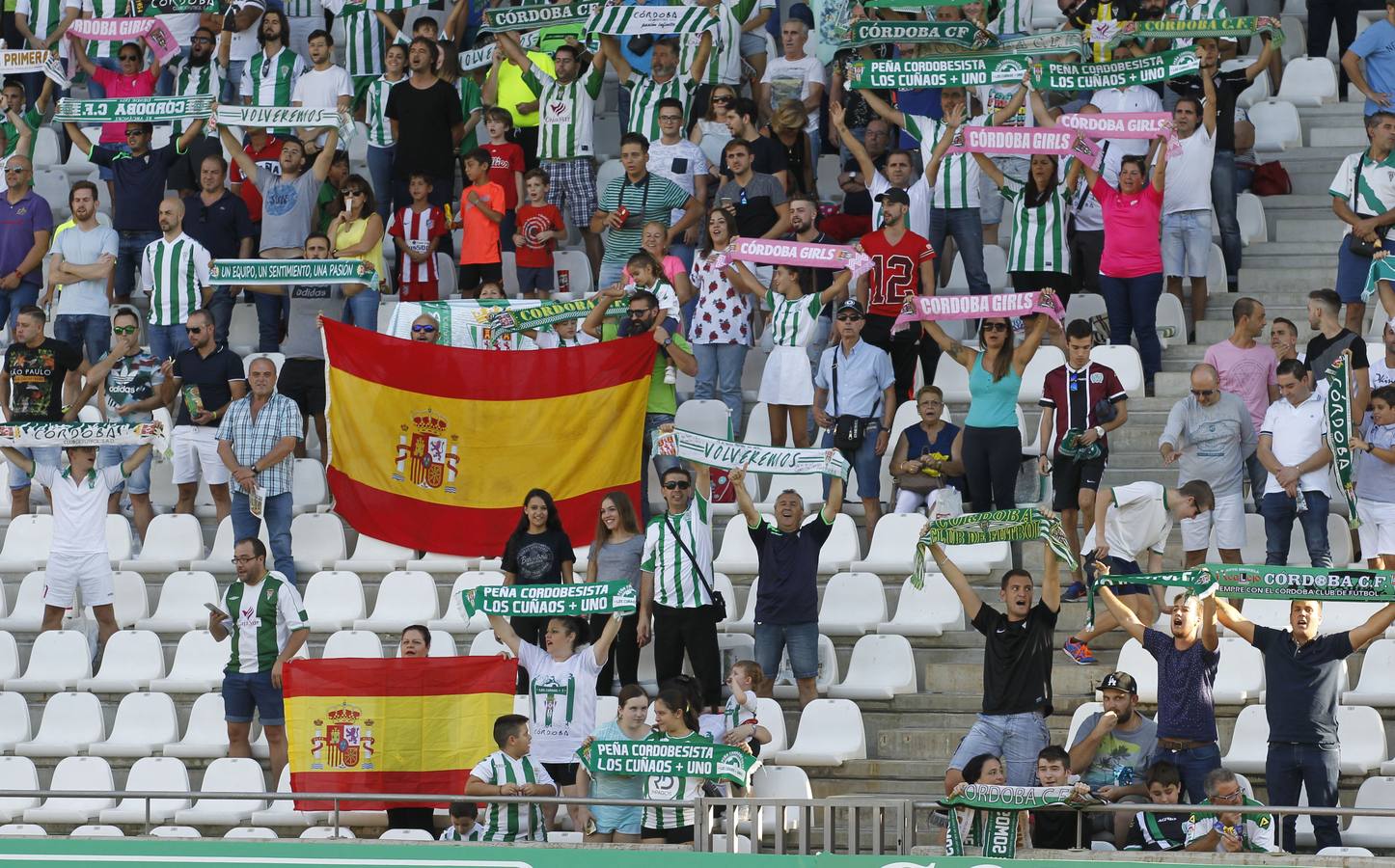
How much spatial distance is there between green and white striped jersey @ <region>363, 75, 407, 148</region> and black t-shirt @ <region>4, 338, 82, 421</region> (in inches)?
125

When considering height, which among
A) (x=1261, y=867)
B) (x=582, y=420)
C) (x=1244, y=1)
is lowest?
(x=1261, y=867)

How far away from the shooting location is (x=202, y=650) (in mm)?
15016

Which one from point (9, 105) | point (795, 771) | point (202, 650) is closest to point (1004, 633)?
point (795, 771)

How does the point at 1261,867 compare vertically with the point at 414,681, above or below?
below

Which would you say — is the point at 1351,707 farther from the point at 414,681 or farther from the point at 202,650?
the point at 202,650

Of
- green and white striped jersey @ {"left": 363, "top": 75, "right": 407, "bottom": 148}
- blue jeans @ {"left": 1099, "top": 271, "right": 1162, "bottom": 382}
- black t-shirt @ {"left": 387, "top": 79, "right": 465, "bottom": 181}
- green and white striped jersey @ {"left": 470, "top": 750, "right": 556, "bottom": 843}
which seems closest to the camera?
green and white striped jersey @ {"left": 470, "top": 750, "right": 556, "bottom": 843}

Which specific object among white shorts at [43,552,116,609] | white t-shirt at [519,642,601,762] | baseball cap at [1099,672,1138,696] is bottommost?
white t-shirt at [519,642,601,762]

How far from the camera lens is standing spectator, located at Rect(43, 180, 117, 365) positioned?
56.2 ft

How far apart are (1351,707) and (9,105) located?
1172 cm

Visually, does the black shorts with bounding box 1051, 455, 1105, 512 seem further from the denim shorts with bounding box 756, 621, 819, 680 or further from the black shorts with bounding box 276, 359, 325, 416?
the black shorts with bounding box 276, 359, 325, 416

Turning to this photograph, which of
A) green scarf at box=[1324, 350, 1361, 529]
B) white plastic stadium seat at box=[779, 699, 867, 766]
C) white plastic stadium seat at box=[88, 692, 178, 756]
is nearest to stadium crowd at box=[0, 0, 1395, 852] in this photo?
green scarf at box=[1324, 350, 1361, 529]

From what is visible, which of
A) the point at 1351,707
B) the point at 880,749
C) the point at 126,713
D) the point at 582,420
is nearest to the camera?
the point at 1351,707

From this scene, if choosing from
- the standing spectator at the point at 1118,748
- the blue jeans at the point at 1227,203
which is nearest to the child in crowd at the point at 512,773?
the standing spectator at the point at 1118,748

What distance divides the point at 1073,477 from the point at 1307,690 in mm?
2725
